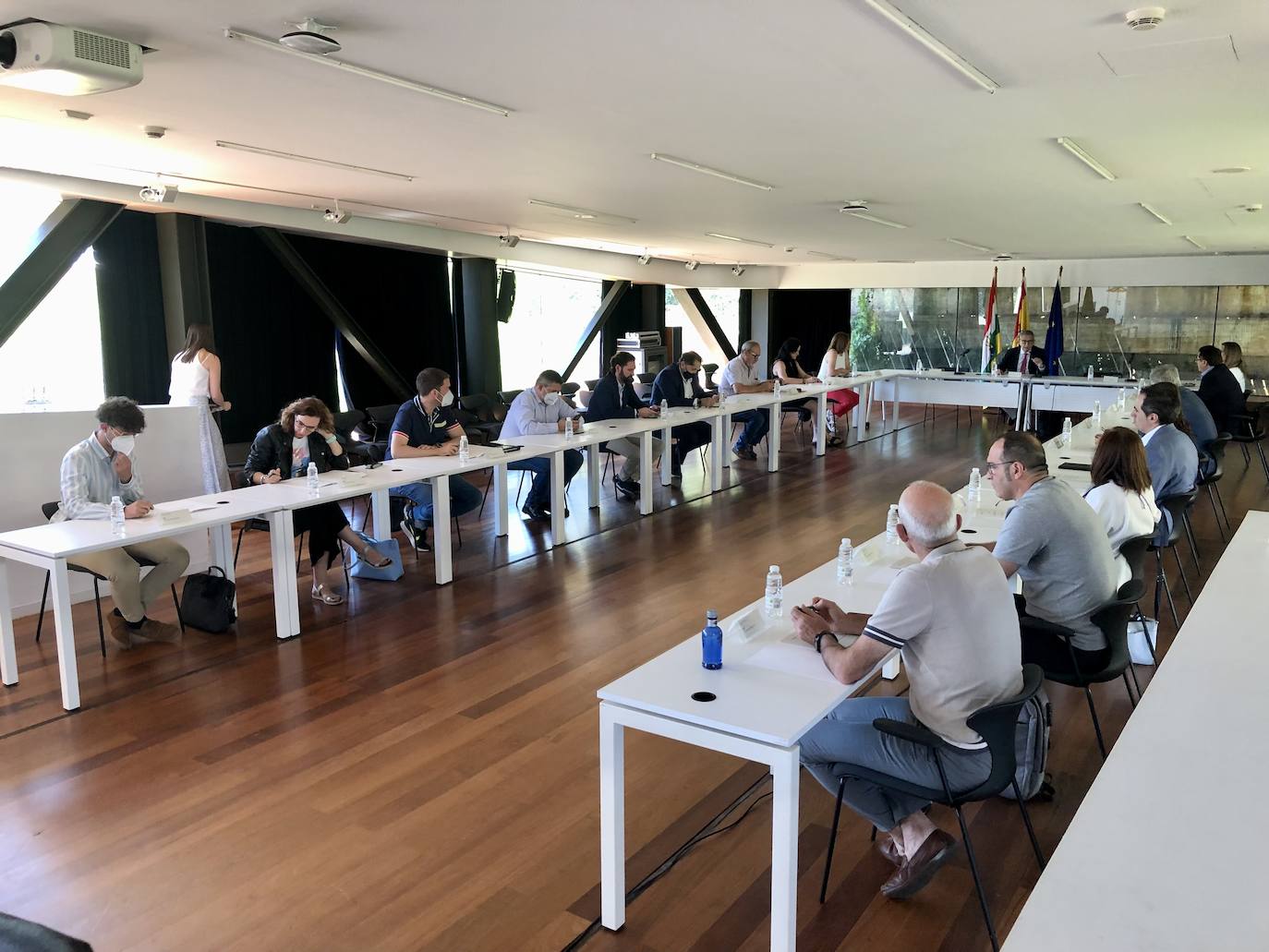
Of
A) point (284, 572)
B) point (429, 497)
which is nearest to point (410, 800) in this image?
point (284, 572)

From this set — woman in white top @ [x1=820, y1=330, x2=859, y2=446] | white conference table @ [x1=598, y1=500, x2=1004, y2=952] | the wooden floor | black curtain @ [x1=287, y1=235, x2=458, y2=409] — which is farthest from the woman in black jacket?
woman in white top @ [x1=820, y1=330, x2=859, y2=446]

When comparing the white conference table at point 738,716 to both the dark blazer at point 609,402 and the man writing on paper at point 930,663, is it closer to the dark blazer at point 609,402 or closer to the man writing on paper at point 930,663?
the man writing on paper at point 930,663

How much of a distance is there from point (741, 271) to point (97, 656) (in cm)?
1460

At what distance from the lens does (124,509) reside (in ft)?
15.7

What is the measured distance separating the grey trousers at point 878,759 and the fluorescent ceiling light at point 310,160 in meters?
4.99

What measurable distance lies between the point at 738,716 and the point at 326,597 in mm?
3893

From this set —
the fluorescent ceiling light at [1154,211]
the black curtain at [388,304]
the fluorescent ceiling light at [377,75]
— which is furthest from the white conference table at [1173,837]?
the black curtain at [388,304]

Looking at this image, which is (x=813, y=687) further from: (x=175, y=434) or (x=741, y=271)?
(x=741, y=271)

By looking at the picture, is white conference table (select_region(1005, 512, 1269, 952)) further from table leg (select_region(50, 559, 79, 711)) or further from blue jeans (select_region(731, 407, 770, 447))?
blue jeans (select_region(731, 407, 770, 447))

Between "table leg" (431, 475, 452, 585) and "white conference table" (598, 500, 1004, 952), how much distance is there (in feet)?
10.7

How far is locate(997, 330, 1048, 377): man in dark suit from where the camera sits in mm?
13008

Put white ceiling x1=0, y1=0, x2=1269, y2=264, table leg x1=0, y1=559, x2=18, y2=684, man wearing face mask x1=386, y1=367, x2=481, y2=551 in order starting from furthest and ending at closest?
man wearing face mask x1=386, y1=367, x2=481, y2=551
table leg x1=0, y1=559, x2=18, y2=684
white ceiling x1=0, y1=0, x2=1269, y2=264

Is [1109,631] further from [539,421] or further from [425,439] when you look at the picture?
[539,421]

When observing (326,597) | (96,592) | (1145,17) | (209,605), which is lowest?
(326,597)
